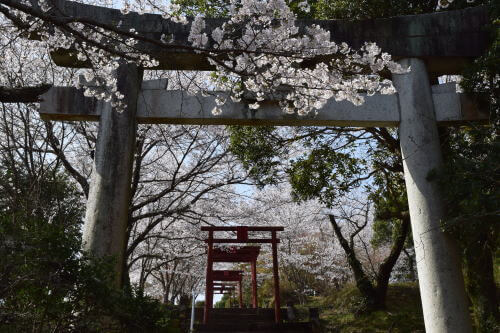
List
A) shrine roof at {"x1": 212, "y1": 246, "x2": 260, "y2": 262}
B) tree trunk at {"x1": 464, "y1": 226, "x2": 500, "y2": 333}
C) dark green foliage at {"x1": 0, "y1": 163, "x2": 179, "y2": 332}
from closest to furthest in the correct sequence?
1. dark green foliage at {"x1": 0, "y1": 163, "x2": 179, "y2": 332}
2. tree trunk at {"x1": 464, "y1": 226, "x2": 500, "y2": 333}
3. shrine roof at {"x1": 212, "y1": 246, "x2": 260, "y2": 262}

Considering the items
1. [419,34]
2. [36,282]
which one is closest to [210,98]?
[419,34]

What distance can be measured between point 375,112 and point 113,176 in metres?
3.26

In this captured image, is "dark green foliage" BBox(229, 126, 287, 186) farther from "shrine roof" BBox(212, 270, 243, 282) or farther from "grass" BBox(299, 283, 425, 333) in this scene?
"shrine roof" BBox(212, 270, 243, 282)

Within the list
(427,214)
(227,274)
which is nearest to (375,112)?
(427,214)

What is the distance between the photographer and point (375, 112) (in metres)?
5.36

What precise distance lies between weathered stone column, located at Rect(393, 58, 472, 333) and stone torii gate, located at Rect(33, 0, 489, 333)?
1cm

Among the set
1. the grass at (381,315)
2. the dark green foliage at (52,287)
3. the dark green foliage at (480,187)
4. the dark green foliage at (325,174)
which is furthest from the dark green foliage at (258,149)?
the dark green foliage at (52,287)

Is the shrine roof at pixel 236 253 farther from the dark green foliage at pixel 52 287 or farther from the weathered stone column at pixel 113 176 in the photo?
the dark green foliage at pixel 52 287

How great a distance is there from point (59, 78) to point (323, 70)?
18.2 ft

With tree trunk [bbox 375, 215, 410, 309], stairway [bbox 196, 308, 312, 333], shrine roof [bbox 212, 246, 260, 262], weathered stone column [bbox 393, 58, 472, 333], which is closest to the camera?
weathered stone column [bbox 393, 58, 472, 333]

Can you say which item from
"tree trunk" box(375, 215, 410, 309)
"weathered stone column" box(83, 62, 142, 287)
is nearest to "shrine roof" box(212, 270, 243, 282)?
"tree trunk" box(375, 215, 410, 309)

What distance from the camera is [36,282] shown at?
279 centimetres

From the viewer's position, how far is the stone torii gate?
475 cm

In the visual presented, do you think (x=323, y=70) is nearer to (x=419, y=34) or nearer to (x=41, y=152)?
(x=419, y=34)
